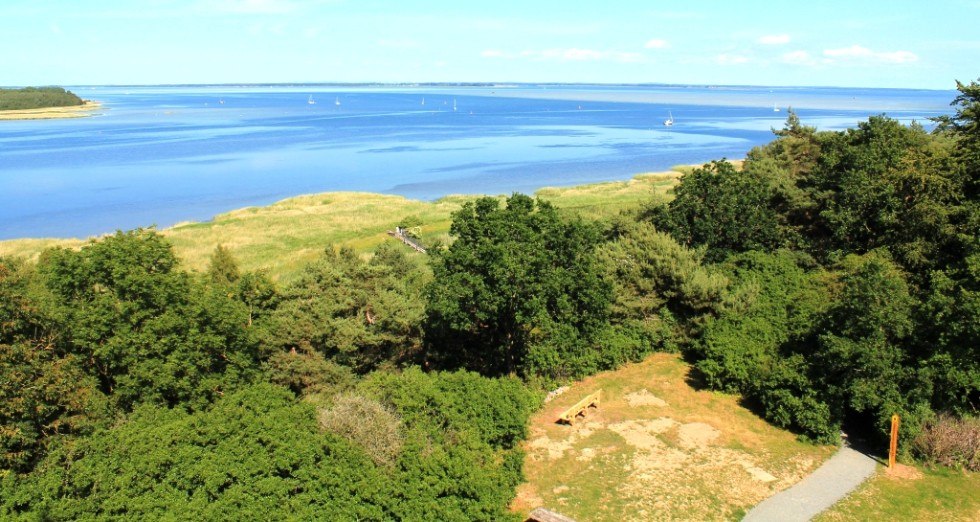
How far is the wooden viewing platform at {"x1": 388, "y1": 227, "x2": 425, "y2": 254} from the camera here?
47875 mm

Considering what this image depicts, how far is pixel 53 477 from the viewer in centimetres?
1577

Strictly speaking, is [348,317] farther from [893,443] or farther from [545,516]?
[893,443]

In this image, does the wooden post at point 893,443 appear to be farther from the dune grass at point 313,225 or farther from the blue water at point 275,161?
the blue water at point 275,161

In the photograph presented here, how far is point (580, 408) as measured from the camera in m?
24.2

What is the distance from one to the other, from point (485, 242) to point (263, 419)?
1037 cm

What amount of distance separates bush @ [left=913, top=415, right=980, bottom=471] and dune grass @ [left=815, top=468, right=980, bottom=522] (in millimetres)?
395

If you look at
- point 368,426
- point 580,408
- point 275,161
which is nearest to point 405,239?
point 580,408

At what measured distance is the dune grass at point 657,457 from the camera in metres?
18.9

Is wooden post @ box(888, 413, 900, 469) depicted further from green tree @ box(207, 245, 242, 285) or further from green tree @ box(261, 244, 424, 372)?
green tree @ box(207, 245, 242, 285)

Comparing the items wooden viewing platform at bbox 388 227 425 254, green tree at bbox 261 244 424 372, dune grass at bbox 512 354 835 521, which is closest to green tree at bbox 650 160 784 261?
dune grass at bbox 512 354 835 521

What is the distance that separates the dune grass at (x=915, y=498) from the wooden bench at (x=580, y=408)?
8300 millimetres

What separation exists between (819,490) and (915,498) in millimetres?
2625

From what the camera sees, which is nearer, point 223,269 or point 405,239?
point 223,269

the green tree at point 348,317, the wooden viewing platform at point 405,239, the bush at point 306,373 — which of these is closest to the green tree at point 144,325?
the bush at point 306,373
